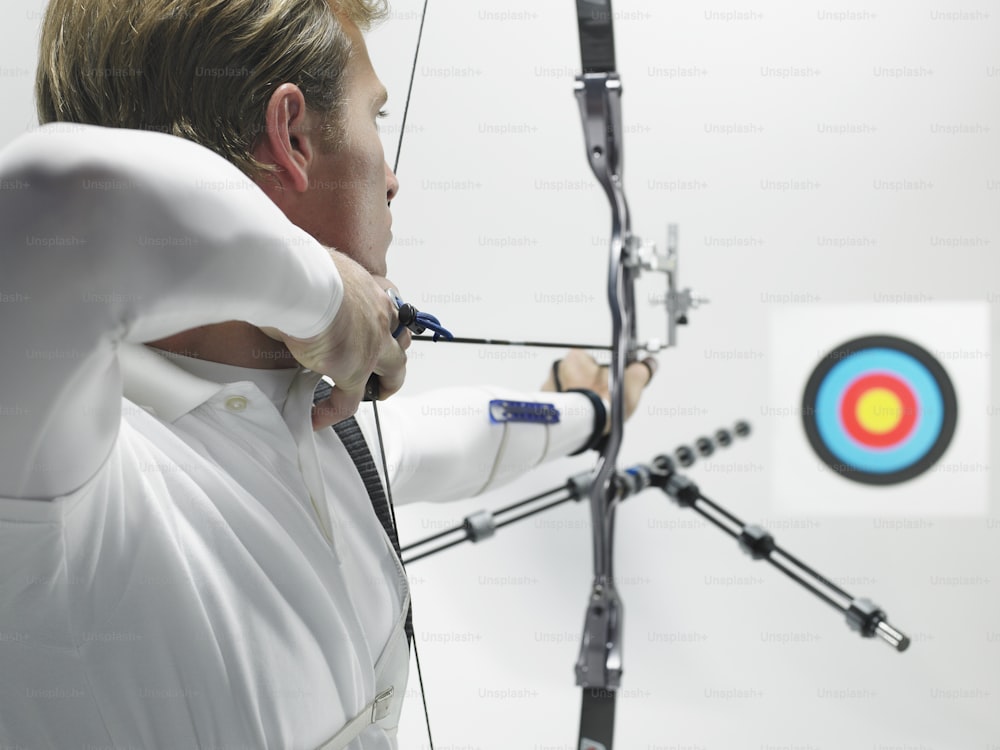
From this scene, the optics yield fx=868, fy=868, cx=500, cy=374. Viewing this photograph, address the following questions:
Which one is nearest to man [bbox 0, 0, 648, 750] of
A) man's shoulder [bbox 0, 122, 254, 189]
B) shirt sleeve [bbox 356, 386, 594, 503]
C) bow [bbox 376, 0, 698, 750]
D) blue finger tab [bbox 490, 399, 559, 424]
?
man's shoulder [bbox 0, 122, 254, 189]

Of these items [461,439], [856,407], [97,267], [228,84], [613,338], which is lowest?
[856,407]

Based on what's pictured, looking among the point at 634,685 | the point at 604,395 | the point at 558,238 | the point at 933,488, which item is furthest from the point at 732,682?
the point at 558,238

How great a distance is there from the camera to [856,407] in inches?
93.2

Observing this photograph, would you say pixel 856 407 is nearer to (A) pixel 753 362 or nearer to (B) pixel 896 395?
(B) pixel 896 395

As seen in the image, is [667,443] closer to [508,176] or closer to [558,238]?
[558,238]

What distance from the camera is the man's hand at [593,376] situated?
5.16ft

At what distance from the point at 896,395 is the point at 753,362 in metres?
0.40

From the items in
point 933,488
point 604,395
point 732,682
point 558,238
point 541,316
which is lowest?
point 732,682

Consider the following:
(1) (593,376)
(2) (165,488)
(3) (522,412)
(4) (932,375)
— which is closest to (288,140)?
(2) (165,488)

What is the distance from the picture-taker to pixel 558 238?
71.6 inches

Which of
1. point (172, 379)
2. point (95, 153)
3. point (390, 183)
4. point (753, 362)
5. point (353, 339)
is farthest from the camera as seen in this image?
point (753, 362)

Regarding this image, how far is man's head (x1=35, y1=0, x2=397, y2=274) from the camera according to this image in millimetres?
630

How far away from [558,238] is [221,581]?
1367mm

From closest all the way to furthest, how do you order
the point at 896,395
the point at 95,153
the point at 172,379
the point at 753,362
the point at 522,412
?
1. the point at 95,153
2. the point at 172,379
3. the point at 522,412
4. the point at 896,395
5. the point at 753,362
